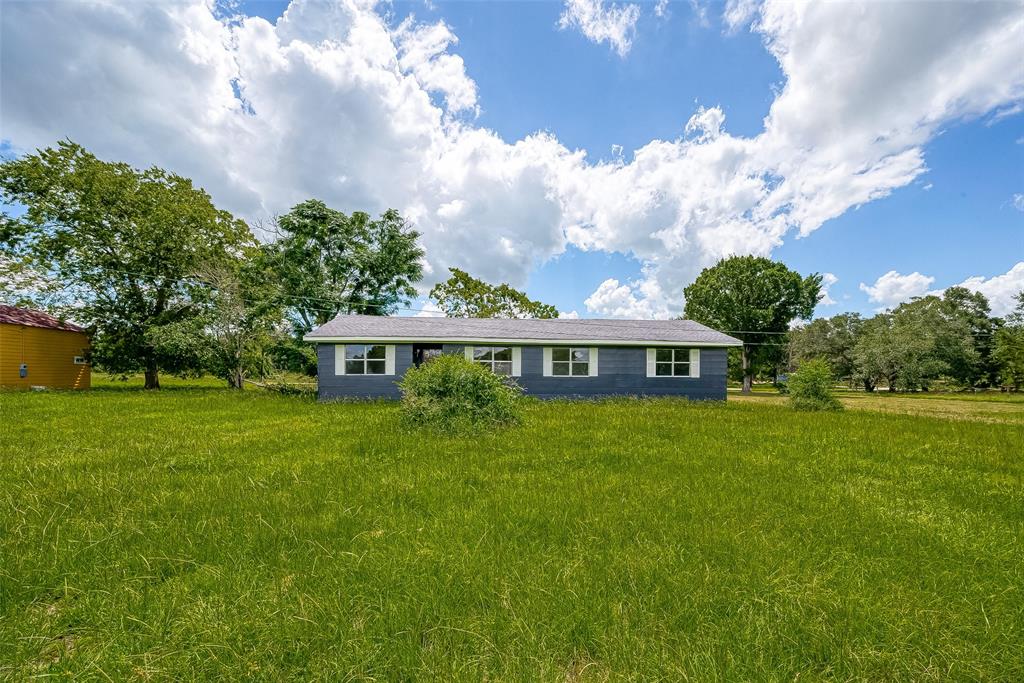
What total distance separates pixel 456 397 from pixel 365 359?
838 cm

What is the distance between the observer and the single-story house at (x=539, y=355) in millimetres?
15648

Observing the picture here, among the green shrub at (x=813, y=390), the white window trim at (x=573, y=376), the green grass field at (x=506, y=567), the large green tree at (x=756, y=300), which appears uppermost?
the large green tree at (x=756, y=300)

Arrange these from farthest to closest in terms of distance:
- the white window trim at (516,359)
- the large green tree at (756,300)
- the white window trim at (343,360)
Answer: the large green tree at (756,300) < the white window trim at (516,359) < the white window trim at (343,360)

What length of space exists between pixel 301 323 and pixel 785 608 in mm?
22921

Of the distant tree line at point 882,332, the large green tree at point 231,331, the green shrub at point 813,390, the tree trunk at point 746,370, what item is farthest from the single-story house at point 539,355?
the tree trunk at point 746,370

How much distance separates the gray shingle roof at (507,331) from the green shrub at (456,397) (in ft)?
23.1

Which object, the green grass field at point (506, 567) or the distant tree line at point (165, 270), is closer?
the green grass field at point (506, 567)

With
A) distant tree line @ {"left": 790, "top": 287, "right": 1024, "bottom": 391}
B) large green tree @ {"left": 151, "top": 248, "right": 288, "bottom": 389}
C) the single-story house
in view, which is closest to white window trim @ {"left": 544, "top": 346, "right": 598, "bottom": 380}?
the single-story house

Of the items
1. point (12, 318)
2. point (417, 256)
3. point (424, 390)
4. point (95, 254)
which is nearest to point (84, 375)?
point (12, 318)

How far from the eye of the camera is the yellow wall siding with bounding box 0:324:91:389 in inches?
755

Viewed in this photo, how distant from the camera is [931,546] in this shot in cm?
339

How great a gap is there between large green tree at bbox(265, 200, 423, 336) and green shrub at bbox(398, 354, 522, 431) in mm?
14835

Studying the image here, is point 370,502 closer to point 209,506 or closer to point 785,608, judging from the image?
point 209,506

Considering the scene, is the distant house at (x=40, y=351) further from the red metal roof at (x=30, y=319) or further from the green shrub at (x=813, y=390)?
the green shrub at (x=813, y=390)
